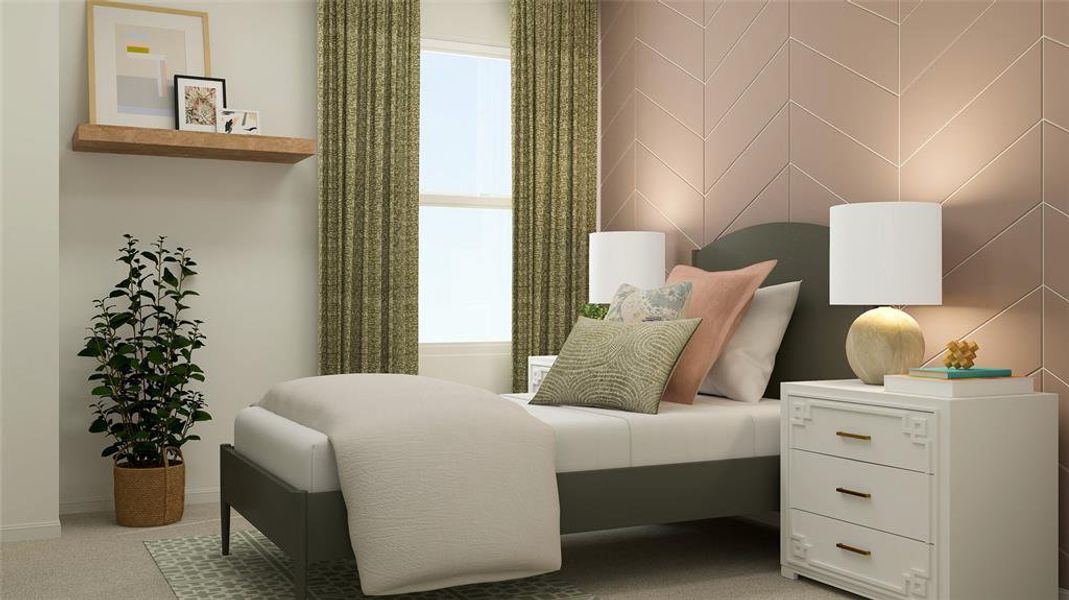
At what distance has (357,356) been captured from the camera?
4.84 meters

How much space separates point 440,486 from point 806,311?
176 centimetres

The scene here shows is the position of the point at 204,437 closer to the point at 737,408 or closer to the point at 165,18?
the point at 165,18

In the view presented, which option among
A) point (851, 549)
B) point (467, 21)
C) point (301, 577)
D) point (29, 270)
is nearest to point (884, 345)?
point (851, 549)

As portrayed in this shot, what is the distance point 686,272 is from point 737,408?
0.93 m

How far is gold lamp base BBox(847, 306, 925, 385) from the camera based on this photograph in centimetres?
315

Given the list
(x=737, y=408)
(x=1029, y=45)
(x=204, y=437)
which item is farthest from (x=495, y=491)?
(x=204, y=437)

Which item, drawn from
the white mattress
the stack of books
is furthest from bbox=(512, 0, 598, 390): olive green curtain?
the stack of books

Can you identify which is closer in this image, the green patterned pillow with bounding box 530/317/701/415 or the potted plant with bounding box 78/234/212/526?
the green patterned pillow with bounding box 530/317/701/415

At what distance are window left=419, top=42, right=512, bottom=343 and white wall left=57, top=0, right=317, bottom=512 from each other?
0.62m

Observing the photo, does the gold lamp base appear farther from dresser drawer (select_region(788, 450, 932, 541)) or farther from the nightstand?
the nightstand

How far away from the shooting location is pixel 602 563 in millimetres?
3479

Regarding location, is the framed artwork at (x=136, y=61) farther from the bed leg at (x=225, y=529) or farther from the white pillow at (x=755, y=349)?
the white pillow at (x=755, y=349)

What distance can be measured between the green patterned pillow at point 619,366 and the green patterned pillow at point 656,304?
0.48ft

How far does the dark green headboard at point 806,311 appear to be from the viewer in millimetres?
3670
